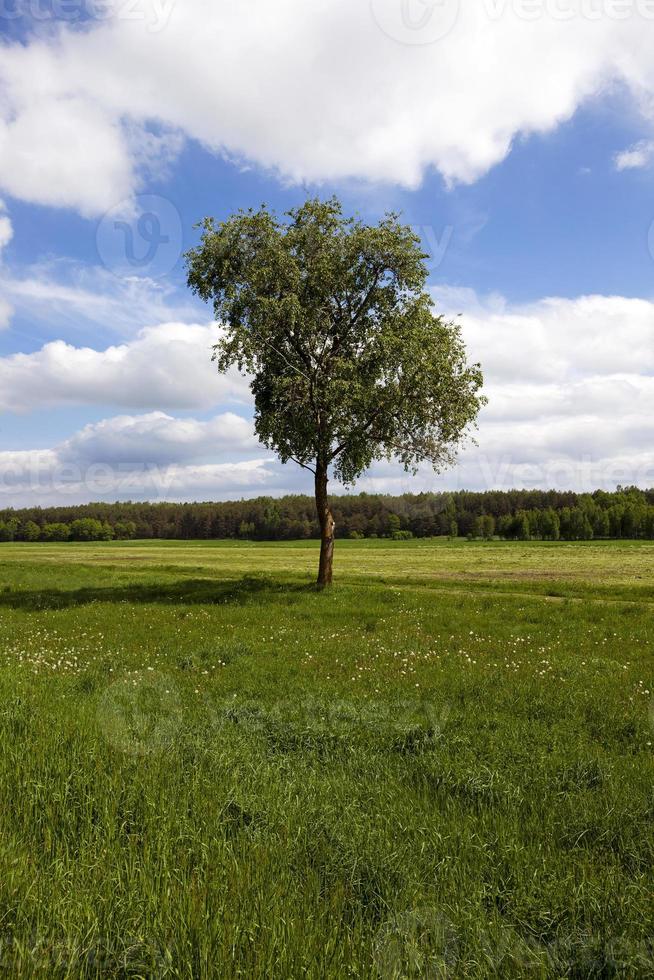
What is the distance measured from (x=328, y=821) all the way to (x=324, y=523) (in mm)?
24690

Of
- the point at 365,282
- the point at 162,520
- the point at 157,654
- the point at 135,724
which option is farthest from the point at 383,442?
the point at 162,520

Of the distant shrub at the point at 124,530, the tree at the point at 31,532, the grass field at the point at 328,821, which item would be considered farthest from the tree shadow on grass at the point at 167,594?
the tree at the point at 31,532

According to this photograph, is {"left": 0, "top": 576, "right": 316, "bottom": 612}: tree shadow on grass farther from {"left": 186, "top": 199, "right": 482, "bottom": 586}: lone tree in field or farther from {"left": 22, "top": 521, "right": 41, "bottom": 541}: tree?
{"left": 22, "top": 521, "right": 41, "bottom": 541}: tree

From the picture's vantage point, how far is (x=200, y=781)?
633cm

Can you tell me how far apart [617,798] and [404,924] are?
142 inches

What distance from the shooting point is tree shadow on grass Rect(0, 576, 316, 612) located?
27039 millimetres

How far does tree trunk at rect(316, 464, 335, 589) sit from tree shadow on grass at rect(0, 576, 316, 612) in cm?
93

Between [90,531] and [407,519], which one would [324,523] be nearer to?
[407,519]

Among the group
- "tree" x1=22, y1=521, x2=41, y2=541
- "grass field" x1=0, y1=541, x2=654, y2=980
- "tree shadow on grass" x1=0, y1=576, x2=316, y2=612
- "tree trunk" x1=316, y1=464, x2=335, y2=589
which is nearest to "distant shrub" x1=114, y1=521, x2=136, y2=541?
"tree" x1=22, y1=521, x2=41, y2=541

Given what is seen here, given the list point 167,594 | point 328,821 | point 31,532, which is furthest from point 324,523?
point 31,532

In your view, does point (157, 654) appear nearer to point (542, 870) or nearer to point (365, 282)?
point (542, 870)

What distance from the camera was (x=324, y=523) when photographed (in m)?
30.6

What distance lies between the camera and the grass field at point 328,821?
4117 millimetres

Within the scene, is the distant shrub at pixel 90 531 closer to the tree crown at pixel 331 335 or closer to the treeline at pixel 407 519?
the treeline at pixel 407 519
